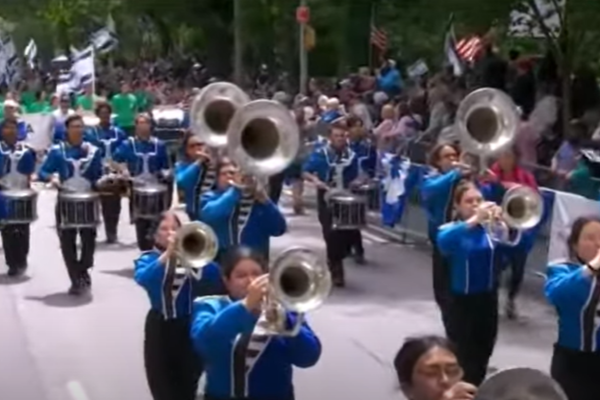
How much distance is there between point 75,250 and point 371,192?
3486mm

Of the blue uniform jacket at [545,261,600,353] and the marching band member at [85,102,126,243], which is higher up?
the blue uniform jacket at [545,261,600,353]

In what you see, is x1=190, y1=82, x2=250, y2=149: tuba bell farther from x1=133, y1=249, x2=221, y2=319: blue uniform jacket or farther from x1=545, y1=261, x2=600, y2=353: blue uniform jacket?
x1=545, y1=261, x2=600, y2=353: blue uniform jacket

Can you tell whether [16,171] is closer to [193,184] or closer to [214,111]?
[193,184]

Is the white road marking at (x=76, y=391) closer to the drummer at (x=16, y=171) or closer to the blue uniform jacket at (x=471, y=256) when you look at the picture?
the blue uniform jacket at (x=471, y=256)

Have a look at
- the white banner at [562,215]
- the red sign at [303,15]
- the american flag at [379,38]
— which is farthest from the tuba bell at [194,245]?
the american flag at [379,38]

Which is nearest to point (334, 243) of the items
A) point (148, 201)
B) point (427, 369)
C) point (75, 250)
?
point (148, 201)

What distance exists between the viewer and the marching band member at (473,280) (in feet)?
30.9

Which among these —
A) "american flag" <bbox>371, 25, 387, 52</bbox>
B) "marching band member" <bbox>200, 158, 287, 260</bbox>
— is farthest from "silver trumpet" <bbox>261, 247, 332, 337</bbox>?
"american flag" <bbox>371, 25, 387, 52</bbox>

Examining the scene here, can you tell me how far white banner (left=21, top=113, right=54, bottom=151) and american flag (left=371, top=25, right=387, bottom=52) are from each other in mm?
5875

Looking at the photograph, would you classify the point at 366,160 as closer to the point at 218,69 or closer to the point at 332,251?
the point at 332,251

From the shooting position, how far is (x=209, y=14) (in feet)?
125

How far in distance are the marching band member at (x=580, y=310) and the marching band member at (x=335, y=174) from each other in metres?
7.55

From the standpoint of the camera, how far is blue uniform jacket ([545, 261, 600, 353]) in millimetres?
7551

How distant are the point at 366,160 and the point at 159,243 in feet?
23.9
